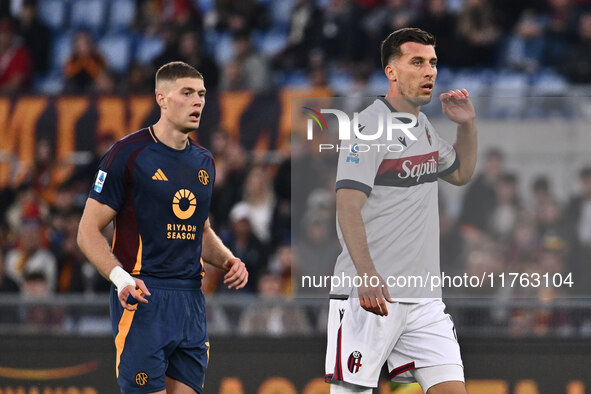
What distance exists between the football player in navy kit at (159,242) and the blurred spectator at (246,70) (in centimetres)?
645

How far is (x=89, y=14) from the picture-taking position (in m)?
15.4

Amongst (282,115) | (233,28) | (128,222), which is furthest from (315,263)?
(233,28)

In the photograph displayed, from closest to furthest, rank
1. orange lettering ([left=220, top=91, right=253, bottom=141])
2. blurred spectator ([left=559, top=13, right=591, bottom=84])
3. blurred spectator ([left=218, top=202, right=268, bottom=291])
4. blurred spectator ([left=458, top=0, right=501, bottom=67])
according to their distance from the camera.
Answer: blurred spectator ([left=218, top=202, right=268, bottom=291]) → orange lettering ([left=220, top=91, right=253, bottom=141]) → blurred spectator ([left=559, top=13, right=591, bottom=84]) → blurred spectator ([left=458, top=0, right=501, bottom=67])

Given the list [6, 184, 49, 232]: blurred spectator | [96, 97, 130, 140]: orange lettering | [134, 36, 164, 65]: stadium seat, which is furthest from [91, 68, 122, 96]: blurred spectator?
[6, 184, 49, 232]: blurred spectator

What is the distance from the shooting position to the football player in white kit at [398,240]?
5.51m

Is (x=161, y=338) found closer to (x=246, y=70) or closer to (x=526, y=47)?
(x=246, y=70)

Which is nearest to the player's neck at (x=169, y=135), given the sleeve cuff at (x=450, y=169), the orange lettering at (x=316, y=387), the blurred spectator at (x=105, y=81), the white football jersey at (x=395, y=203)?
the white football jersey at (x=395, y=203)

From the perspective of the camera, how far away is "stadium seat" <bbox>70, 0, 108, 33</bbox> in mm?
15219

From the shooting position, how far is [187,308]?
5.61m

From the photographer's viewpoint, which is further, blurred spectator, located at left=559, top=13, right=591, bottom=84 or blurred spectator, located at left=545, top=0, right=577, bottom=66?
blurred spectator, located at left=545, top=0, right=577, bottom=66

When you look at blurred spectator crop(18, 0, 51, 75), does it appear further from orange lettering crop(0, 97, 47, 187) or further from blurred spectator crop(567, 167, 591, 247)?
blurred spectator crop(567, 167, 591, 247)

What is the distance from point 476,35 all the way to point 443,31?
1.30 feet

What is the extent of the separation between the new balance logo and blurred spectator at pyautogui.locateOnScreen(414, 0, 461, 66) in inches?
281

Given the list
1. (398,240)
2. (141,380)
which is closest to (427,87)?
(398,240)
